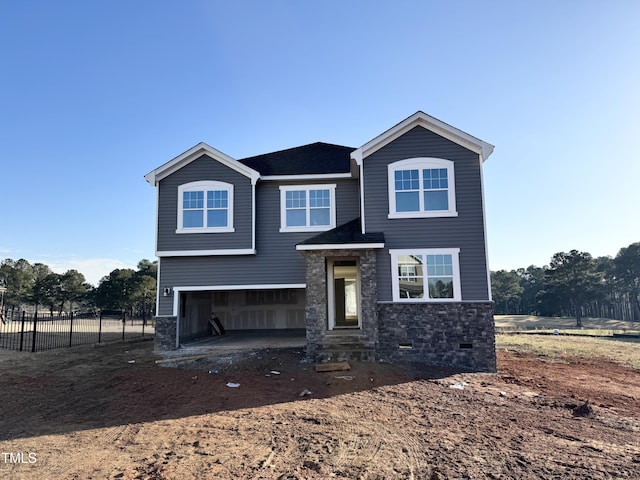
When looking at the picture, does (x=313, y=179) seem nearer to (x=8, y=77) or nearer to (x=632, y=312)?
(x=8, y=77)

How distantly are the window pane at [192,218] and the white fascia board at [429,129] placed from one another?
19.7 feet

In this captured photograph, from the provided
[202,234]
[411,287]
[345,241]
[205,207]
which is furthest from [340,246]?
[205,207]

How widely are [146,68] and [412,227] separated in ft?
34.7

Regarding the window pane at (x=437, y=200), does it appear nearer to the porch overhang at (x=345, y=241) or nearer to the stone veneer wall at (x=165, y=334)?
the porch overhang at (x=345, y=241)

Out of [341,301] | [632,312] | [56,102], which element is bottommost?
[632,312]

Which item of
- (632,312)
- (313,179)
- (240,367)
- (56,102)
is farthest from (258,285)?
(632,312)

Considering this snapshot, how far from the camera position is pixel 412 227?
12398mm

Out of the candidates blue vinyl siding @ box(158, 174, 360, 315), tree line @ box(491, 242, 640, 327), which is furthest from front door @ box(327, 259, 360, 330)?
tree line @ box(491, 242, 640, 327)

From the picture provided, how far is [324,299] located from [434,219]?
4.39 metres

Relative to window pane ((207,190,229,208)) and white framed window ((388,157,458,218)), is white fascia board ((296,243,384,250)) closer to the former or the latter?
white framed window ((388,157,458,218))

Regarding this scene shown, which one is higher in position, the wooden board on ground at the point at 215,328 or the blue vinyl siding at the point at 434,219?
the blue vinyl siding at the point at 434,219

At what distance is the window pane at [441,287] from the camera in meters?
11.9

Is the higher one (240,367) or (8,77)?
(8,77)

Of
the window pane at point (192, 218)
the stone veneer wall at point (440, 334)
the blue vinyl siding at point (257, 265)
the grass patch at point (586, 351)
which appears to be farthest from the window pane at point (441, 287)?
the window pane at point (192, 218)
